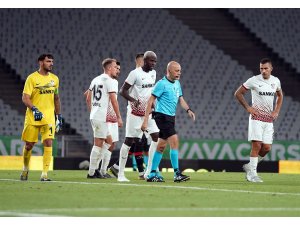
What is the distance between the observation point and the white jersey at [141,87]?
15.2m

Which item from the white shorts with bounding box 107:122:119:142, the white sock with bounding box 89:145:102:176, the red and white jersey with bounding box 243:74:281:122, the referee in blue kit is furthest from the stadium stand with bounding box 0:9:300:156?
the referee in blue kit

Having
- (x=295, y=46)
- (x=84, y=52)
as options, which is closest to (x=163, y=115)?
(x=84, y=52)

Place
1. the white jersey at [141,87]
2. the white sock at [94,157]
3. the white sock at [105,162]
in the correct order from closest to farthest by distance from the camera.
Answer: the white jersey at [141,87]
the white sock at [94,157]
the white sock at [105,162]

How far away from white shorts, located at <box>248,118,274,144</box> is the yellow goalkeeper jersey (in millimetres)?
3489

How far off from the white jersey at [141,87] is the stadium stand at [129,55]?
45.3ft

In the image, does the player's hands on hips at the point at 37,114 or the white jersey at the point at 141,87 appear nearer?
the player's hands on hips at the point at 37,114

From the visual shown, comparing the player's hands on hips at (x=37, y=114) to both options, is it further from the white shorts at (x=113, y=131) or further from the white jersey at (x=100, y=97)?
the white shorts at (x=113, y=131)

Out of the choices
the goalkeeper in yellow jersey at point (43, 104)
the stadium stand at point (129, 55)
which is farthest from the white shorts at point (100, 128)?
the stadium stand at point (129, 55)

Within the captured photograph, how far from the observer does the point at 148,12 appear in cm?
3325

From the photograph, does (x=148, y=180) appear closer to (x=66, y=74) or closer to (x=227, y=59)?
(x=66, y=74)

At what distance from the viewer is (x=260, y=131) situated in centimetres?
1515
